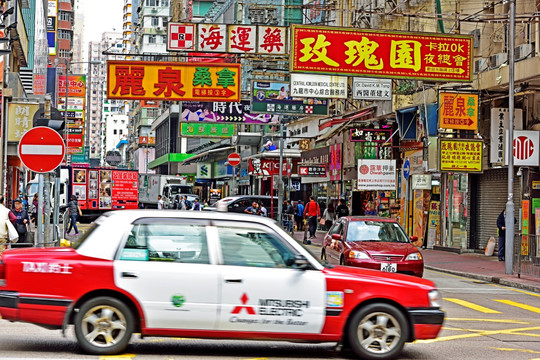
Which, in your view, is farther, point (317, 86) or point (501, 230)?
point (317, 86)

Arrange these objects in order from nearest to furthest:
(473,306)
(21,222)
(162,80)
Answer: (473,306)
(21,222)
(162,80)

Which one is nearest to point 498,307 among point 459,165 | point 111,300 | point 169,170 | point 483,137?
point 111,300

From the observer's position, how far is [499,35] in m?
30.0

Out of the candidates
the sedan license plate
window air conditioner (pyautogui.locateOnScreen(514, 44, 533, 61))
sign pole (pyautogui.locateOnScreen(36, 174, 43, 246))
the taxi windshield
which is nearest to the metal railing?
the taxi windshield

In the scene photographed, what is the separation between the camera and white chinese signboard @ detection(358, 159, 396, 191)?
3538cm

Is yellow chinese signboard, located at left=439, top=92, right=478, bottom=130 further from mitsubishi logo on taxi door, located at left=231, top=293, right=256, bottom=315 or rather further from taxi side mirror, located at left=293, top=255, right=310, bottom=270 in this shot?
mitsubishi logo on taxi door, located at left=231, top=293, right=256, bottom=315

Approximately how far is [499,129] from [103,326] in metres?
21.9

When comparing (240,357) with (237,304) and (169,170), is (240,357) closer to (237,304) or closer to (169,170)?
(237,304)

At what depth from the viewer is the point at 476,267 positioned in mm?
25125

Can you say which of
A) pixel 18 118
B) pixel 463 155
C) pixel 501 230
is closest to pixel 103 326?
pixel 501 230

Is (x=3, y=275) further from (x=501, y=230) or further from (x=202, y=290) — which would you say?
(x=501, y=230)

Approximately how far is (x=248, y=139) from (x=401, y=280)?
2218 inches

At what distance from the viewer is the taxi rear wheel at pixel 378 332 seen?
354 inches

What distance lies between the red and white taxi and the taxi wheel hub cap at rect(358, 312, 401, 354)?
10 mm
